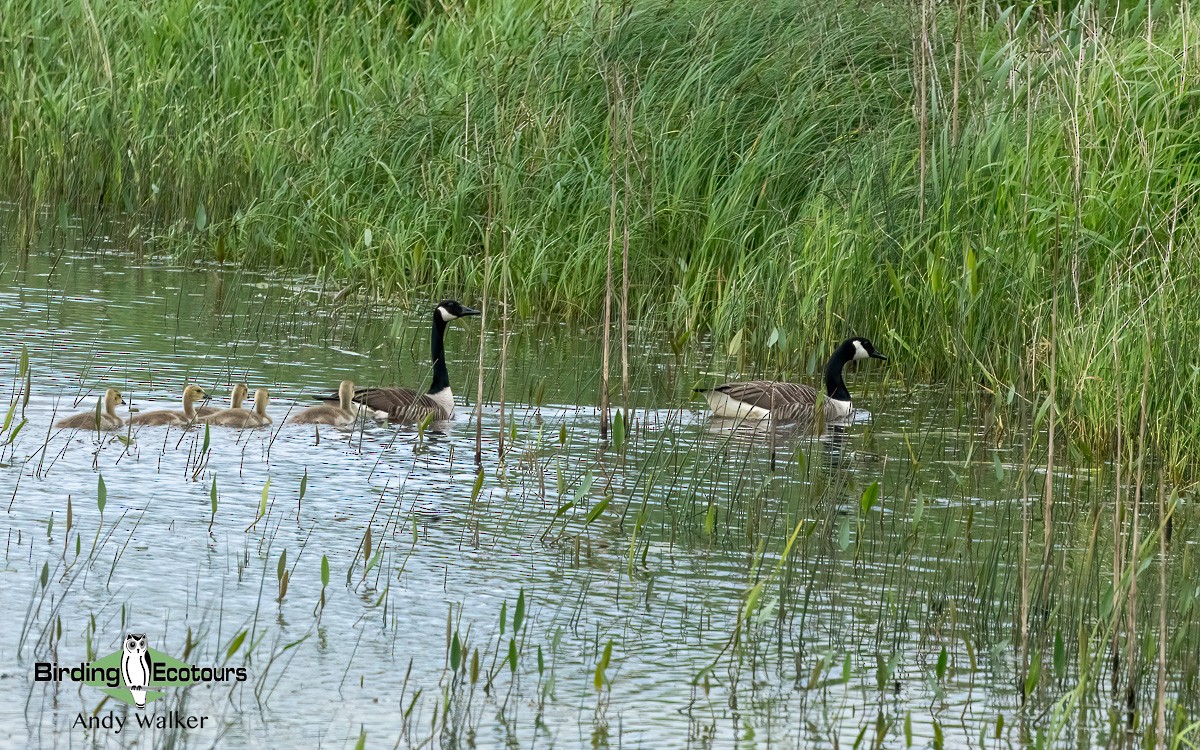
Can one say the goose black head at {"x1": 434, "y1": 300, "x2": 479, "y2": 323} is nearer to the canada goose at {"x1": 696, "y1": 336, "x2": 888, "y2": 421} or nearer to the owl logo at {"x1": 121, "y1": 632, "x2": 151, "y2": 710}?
the canada goose at {"x1": 696, "y1": 336, "x2": 888, "y2": 421}

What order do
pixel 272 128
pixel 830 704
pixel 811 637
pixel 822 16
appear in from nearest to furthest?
1. pixel 830 704
2. pixel 811 637
3. pixel 822 16
4. pixel 272 128

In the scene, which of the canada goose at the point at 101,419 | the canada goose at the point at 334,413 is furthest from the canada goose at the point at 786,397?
the canada goose at the point at 101,419

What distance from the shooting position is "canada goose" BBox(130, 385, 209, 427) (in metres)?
9.63

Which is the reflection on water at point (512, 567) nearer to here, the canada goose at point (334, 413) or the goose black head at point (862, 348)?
the canada goose at point (334, 413)

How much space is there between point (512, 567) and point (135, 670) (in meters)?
2.06

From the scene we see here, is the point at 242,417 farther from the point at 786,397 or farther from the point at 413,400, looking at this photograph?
the point at 786,397

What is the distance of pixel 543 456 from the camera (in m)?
9.53

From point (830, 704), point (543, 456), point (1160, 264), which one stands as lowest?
point (830, 704)

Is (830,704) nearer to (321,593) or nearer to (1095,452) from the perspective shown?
(321,593)

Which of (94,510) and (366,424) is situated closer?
(94,510)

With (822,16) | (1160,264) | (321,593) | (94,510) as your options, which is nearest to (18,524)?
(94,510)

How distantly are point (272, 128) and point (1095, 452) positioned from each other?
840cm

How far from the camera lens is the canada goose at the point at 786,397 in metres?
10.4

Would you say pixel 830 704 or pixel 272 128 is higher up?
pixel 272 128
